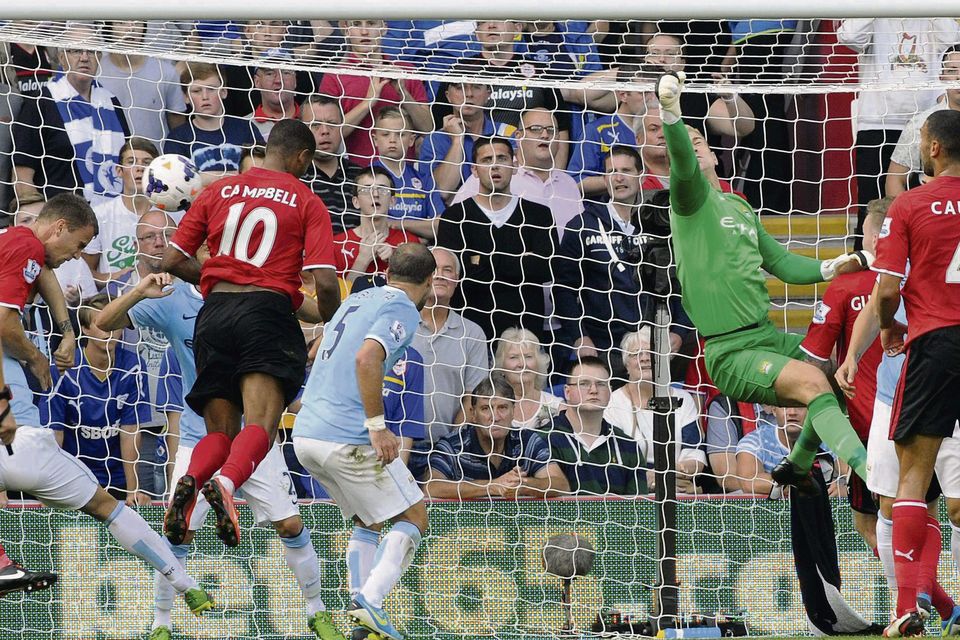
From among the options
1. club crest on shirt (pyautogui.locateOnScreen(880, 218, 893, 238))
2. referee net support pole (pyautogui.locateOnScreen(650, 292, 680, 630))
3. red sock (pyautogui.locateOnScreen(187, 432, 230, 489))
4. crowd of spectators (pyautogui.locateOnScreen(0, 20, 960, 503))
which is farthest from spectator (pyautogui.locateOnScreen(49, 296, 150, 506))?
club crest on shirt (pyautogui.locateOnScreen(880, 218, 893, 238))

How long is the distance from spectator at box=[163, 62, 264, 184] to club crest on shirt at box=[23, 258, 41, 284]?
2.66 metres

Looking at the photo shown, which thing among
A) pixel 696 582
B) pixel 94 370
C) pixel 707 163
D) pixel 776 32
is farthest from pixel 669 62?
pixel 94 370

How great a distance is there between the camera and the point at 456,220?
9.49 metres

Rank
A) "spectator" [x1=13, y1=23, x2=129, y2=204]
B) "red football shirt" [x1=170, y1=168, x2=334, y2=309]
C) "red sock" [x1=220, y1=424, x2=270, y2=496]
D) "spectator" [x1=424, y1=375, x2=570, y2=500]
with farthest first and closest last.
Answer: "spectator" [x1=13, y1=23, x2=129, y2=204] → "spectator" [x1=424, y1=375, x2=570, y2=500] → "red football shirt" [x1=170, y1=168, x2=334, y2=309] → "red sock" [x1=220, y1=424, x2=270, y2=496]

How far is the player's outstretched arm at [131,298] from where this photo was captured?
6871 millimetres

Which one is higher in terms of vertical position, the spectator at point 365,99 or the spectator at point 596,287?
the spectator at point 365,99

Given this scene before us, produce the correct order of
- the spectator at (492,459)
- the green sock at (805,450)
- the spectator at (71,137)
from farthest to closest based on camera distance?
the spectator at (71,137)
the spectator at (492,459)
the green sock at (805,450)

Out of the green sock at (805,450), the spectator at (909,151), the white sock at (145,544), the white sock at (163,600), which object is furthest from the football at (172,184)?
the spectator at (909,151)

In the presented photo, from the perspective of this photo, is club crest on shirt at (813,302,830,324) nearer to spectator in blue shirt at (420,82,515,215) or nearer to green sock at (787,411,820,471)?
green sock at (787,411,820,471)

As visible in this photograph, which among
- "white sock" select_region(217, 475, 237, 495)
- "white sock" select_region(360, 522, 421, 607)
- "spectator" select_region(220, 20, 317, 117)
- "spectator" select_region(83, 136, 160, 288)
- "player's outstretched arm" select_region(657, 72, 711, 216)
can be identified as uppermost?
"spectator" select_region(220, 20, 317, 117)

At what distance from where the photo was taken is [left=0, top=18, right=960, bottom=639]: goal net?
28.3 feet

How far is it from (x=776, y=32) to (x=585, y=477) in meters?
3.59

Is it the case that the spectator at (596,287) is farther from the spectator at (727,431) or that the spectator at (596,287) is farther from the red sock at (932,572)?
the red sock at (932,572)

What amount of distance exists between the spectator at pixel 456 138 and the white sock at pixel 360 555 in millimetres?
3206
